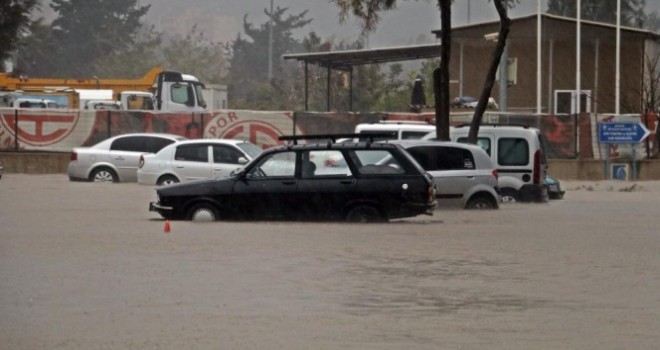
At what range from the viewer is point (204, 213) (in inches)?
903

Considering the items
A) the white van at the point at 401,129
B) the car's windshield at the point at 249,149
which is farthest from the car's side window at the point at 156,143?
the white van at the point at 401,129

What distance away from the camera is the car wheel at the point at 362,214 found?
22.8m

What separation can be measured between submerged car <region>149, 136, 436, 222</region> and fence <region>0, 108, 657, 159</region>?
2100cm

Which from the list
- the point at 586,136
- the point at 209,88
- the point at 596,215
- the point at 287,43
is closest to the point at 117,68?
the point at 287,43

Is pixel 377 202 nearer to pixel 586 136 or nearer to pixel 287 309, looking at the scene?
pixel 287 309

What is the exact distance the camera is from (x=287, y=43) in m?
145

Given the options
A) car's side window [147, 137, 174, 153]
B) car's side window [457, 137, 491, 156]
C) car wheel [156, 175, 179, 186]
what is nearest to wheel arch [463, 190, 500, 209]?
car's side window [457, 137, 491, 156]

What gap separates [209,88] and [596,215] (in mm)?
40799

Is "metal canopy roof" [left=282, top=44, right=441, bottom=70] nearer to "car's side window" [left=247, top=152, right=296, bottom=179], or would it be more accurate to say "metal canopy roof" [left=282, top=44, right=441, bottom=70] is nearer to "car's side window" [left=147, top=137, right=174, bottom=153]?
"car's side window" [left=147, top=137, right=174, bottom=153]

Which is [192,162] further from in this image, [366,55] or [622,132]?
→ [366,55]

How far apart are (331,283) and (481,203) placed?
1045 centimetres

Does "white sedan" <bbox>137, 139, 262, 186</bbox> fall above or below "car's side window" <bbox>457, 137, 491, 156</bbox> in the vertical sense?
below

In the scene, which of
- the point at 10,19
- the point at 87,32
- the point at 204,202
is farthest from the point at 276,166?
the point at 87,32

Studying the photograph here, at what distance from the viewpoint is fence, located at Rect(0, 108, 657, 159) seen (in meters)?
44.2
